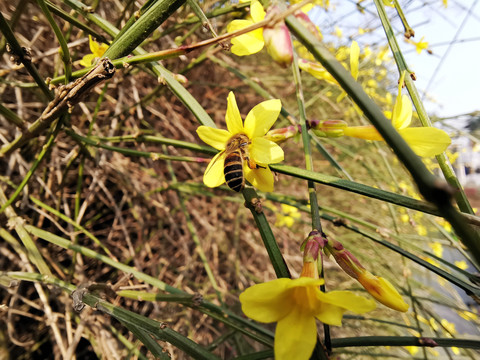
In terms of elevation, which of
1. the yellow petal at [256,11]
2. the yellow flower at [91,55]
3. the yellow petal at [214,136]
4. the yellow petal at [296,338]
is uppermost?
the yellow flower at [91,55]

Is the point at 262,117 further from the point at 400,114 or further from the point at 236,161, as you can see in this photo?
the point at 400,114

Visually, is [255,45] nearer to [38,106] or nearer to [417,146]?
[417,146]

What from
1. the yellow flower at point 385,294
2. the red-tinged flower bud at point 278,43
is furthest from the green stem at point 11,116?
the yellow flower at point 385,294

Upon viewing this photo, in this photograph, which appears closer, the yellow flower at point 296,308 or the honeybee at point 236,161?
the yellow flower at point 296,308

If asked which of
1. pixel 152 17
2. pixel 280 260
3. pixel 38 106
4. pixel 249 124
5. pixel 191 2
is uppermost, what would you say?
pixel 38 106

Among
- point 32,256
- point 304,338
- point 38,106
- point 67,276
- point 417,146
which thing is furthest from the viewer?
point 38,106

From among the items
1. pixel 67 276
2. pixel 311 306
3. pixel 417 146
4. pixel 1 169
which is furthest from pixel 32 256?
pixel 417 146

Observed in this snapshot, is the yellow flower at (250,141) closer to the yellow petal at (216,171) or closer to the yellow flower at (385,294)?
the yellow petal at (216,171)

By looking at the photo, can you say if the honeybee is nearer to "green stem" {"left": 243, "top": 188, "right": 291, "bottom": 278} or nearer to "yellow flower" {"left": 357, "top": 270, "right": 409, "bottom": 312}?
"green stem" {"left": 243, "top": 188, "right": 291, "bottom": 278}
